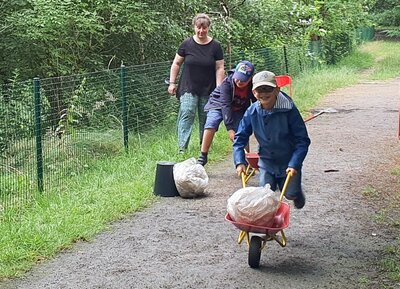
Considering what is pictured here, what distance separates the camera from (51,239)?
624 centimetres

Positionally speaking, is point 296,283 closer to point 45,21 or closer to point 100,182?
point 100,182

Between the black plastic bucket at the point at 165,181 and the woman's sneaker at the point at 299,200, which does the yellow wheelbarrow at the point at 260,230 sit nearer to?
the woman's sneaker at the point at 299,200

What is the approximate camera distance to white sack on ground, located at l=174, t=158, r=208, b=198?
779 centimetres

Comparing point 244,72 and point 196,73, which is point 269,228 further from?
point 196,73

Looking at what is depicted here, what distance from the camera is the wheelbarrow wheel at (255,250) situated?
5.47 m

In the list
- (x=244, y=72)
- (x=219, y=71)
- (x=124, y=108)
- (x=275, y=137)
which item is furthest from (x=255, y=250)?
(x=124, y=108)

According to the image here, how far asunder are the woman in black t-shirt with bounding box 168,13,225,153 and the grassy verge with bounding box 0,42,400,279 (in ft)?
2.05

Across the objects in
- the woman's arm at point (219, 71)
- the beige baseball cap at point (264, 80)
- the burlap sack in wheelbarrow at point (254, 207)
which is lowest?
the burlap sack in wheelbarrow at point (254, 207)

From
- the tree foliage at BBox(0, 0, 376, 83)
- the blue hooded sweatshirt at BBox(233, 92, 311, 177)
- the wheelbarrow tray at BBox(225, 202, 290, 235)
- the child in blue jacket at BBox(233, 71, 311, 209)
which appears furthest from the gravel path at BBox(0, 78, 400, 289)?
the tree foliage at BBox(0, 0, 376, 83)

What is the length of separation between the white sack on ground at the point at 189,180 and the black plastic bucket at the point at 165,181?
0.29 feet

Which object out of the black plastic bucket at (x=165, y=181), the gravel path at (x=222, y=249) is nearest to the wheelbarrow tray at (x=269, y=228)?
the gravel path at (x=222, y=249)

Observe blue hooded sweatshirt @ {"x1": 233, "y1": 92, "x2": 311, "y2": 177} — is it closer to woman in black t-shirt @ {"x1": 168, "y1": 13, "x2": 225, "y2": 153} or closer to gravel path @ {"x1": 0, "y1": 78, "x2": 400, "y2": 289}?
gravel path @ {"x1": 0, "y1": 78, "x2": 400, "y2": 289}

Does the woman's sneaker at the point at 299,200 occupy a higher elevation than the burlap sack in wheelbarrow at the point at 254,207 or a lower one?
lower

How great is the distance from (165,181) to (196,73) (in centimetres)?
222
